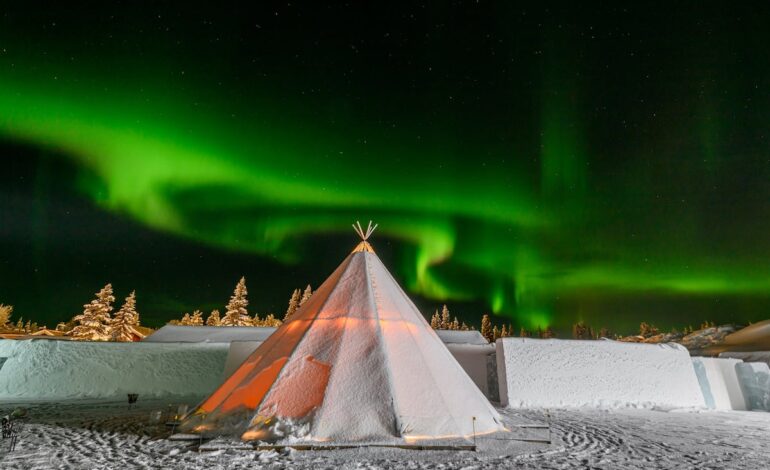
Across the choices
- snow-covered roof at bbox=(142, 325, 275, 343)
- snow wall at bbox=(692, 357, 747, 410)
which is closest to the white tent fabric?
snow wall at bbox=(692, 357, 747, 410)

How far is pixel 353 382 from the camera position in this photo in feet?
21.8

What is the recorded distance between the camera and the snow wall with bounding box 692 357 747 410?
14094 millimetres

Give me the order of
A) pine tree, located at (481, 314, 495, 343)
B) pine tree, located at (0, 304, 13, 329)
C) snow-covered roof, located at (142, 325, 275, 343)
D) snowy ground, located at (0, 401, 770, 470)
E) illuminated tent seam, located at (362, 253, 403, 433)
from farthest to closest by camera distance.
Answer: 1. pine tree, located at (481, 314, 495, 343)
2. pine tree, located at (0, 304, 13, 329)
3. snow-covered roof, located at (142, 325, 275, 343)
4. illuminated tent seam, located at (362, 253, 403, 433)
5. snowy ground, located at (0, 401, 770, 470)

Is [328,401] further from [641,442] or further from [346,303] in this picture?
[641,442]

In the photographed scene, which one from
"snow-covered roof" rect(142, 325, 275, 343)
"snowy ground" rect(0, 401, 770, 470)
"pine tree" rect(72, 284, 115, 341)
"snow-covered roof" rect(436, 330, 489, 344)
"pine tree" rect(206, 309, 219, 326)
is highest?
"pine tree" rect(206, 309, 219, 326)

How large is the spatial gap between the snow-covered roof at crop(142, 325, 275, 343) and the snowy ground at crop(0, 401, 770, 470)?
1154 centimetres

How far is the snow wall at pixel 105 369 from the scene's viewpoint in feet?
45.6

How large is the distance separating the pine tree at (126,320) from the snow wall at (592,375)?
34089 mm

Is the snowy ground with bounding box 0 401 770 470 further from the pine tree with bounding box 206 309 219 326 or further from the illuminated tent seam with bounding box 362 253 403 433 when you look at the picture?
the pine tree with bounding box 206 309 219 326

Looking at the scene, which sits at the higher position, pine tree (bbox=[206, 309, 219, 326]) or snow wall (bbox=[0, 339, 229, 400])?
pine tree (bbox=[206, 309, 219, 326])

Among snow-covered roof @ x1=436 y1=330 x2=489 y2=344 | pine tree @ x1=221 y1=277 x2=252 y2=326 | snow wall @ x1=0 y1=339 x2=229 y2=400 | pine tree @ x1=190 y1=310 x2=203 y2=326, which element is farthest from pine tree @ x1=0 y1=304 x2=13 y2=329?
snow-covered roof @ x1=436 y1=330 x2=489 y2=344

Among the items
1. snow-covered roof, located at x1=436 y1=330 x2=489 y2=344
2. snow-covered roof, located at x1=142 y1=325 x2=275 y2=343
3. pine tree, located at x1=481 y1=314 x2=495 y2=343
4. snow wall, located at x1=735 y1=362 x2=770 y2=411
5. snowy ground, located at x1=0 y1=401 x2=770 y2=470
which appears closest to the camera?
snowy ground, located at x1=0 y1=401 x2=770 y2=470

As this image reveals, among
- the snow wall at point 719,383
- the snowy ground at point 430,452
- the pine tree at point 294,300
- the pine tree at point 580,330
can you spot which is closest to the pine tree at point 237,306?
the pine tree at point 294,300

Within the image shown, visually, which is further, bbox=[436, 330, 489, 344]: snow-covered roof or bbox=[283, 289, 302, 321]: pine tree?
bbox=[283, 289, 302, 321]: pine tree
